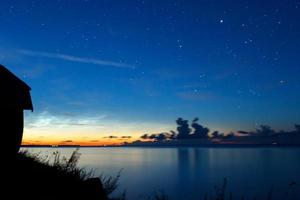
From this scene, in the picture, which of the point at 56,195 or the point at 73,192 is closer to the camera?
the point at 56,195

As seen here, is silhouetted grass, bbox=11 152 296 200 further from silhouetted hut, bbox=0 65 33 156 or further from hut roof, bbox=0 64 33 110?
hut roof, bbox=0 64 33 110

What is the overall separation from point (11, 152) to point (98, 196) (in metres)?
4.03

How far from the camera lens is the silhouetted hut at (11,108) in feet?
38.8

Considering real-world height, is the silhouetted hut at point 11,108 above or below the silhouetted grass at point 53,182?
above

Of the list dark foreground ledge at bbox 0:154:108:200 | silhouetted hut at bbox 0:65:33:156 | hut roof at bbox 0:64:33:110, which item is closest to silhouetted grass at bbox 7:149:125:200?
dark foreground ledge at bbox 0:154:108:200

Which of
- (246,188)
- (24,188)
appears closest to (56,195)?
(24,188)

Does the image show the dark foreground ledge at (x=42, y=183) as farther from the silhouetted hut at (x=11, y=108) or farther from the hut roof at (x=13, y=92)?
the hut roof at (x=13, y=92)

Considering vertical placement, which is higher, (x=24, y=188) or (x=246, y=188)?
(x=24, y=188)

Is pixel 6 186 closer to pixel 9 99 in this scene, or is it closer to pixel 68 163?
pixel 68 163

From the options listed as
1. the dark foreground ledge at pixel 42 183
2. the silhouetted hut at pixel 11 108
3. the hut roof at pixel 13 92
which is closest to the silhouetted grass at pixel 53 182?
the dark foreground ledge at pixel 42 183

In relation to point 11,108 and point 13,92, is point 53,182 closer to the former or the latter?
point 11,108

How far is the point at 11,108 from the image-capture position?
12227 mm

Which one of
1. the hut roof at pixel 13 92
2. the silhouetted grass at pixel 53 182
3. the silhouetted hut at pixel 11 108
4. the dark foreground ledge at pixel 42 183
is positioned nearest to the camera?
the dark foreground ledge at pixel 42 183

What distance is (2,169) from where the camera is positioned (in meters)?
10.7
